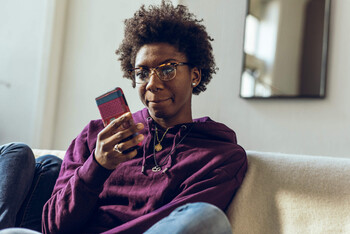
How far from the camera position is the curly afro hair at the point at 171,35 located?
132cm

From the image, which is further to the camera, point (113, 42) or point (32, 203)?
point (113, 42)

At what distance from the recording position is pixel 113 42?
7.61 ft

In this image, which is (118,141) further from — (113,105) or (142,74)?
(142,74)

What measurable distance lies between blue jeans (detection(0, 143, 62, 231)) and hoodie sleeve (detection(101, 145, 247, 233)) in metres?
0.45

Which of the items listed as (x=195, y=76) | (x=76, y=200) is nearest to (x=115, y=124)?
(x=76, y=200)

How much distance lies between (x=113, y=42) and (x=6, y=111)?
92 centimetres

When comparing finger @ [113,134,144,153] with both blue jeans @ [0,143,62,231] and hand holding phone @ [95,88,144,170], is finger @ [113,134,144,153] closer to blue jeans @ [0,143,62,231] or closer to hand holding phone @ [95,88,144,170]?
hand holding phone @ [95,88,144,170]

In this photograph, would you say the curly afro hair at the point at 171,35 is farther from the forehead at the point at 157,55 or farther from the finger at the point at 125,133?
the finger at the point at 125,133

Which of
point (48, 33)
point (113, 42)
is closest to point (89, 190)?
point (113, 42)

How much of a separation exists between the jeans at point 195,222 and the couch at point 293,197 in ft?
1.30

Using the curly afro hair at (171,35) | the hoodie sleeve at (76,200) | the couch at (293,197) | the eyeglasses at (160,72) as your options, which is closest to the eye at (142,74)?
the eyeglasses at (160,72)

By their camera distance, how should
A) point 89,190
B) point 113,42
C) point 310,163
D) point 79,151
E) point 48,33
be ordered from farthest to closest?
point 48,33 < point 113,42 < point 79,151 < point 310,163 < point 89,190

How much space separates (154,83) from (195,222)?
565 millimetres

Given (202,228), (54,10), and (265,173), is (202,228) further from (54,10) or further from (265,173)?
(54,10)
